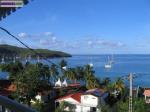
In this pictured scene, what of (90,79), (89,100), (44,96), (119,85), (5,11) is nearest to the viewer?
(5,11)

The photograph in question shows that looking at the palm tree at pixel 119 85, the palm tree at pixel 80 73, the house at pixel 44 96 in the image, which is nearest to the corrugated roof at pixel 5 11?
the house at pixel 44 96

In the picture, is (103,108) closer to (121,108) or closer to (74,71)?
(121,108)

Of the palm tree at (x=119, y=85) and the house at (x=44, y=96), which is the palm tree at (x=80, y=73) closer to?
the palm tree at (x=119, y=85)

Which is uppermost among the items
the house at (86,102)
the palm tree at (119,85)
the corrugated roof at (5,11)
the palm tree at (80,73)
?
the corrugated roof at (5,11)

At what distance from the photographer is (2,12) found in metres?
3.74

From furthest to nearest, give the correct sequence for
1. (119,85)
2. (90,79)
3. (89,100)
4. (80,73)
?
1. (80,73)
2. (90,79)
3. (119,85)
4. (89,100)

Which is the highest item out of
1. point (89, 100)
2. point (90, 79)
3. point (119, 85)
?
point (90, 79)

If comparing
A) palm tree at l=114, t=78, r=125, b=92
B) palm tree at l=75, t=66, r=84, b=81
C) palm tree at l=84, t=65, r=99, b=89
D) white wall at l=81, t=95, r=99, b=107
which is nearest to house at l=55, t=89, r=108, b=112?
white wall at l=81, t=95, r=99, b=107

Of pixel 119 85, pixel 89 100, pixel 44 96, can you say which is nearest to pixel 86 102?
pixel 89 100

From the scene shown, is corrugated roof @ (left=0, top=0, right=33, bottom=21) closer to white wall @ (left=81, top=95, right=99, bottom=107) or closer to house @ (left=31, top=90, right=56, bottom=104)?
house @ (left=31, top=90, right=56, bottom=104)

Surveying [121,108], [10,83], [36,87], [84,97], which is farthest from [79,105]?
[10,83]

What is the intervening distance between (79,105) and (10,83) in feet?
52.1

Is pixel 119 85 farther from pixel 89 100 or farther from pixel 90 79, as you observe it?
pixel 89 100

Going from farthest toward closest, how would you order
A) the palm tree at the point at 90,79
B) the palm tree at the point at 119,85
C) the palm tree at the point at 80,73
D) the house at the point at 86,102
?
the palm tree at the point at 80,73 → the palm tree at the point at 90,79 → the palm tree at the point at 119,85 → the house at the point at 86,102
